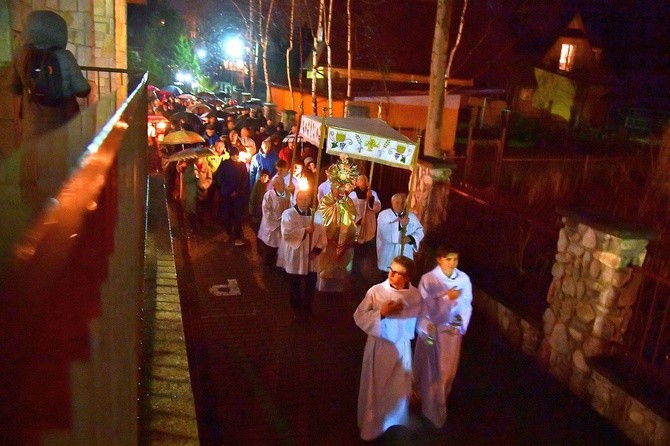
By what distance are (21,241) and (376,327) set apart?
4280 mm

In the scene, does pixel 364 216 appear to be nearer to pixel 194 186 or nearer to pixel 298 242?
pixel 298 242

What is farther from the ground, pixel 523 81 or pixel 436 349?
pixel 523 81

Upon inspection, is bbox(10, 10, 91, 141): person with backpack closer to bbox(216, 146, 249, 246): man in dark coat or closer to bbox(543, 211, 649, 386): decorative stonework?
bbox(543, 211, 649, 386): decorative stonework

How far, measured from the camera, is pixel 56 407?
93cm

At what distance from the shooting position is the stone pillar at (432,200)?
29.9 ft

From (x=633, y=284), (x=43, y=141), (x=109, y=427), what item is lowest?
(x=633, y=284)

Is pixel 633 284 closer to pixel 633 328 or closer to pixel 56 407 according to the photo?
pixel 633 328

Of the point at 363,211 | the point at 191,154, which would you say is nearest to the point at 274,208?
the point at 363,211

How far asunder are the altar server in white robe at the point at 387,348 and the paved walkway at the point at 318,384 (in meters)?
0.32

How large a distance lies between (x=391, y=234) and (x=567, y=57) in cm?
2903

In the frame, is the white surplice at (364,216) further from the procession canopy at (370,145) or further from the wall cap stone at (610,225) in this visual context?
the wall cap stone at (610,225)

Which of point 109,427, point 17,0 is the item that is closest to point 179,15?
point 17,0

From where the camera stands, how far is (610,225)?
18.3ft

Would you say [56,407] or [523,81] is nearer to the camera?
[56,407]
